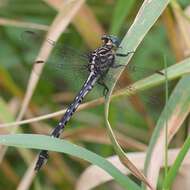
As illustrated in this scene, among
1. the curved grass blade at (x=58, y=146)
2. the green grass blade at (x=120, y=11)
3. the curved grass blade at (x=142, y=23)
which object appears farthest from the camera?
the green grass blade at (x=120, y=11)

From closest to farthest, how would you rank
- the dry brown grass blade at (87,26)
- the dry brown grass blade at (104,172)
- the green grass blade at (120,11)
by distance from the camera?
the dry brown grass blade at (104,172) < the green grass blade at (120,11) < the dry brown grass blade at (87,26)

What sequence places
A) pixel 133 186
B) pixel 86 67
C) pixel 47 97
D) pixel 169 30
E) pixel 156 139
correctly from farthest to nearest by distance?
pixel 47 97 → pixel 169 30 → pixel 86 67 → pixel 156 139 → pixel 133 186

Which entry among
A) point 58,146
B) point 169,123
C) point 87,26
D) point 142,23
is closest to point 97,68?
point 87,26

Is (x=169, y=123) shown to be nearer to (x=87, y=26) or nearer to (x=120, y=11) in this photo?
(x=120, y=11)

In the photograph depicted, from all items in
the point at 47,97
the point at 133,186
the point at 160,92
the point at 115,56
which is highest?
the point at 47,97

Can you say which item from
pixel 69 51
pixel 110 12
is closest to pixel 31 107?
pixel 69 51

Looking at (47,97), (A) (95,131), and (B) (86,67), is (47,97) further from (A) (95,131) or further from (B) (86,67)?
(B) (86,67)

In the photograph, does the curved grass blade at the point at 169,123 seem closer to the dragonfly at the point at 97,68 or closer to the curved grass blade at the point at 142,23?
the curved grass blade at the point at 142,23

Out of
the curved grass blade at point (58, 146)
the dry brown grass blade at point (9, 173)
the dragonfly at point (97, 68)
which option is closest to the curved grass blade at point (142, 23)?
the curved grass blade at point (58, 146)
